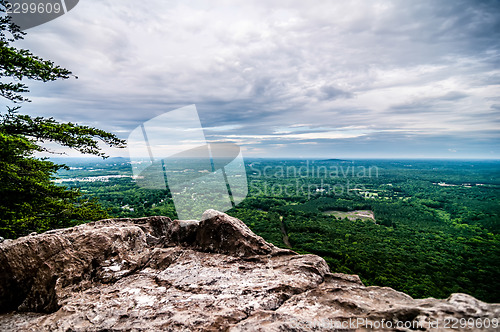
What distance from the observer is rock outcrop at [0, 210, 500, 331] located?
3.99 metres

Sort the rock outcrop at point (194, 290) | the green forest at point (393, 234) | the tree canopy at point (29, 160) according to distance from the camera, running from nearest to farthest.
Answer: the rock outcrop at point (194, 290), the tree canopy at point (29, 160), the green forest at point (393, 234)

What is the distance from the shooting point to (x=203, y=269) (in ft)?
20.4

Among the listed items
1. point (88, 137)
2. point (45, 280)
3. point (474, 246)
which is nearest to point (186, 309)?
point (45, 280)

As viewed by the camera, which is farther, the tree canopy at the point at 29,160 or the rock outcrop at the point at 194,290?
the tree canopy at the point at 29,160

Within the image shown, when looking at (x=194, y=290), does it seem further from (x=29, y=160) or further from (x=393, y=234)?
(x=393, y=234)

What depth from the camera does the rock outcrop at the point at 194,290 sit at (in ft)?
13.1

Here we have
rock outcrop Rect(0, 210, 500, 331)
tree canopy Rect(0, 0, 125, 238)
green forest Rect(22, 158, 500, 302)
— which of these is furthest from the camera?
green forest Rect(22, 158, 500, 302)

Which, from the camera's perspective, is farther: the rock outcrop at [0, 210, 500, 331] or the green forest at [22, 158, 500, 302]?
the green forest at [22, 158, 500, 302]

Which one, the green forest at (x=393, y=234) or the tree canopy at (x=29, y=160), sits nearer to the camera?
the tree canopy at (x=29, y=160)

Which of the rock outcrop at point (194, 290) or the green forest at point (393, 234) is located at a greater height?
the rock outcrop at point (194, 290)

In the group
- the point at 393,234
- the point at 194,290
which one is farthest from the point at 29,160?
the point at 393,234

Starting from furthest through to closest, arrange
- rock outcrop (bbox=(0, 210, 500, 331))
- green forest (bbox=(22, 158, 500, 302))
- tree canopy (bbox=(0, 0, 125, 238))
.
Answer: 1. green forest (bbox=(22, 158, 500, 302))
2. tree canopy (bbox=(0, 0, 125, 238))
3. rock outcrop (bbox=(0, 210, 500, 331))

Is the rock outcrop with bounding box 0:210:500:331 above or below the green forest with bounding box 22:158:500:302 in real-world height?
above

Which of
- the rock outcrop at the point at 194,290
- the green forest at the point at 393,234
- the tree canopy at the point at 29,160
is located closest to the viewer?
the rock outcrop at the point at 194,290
